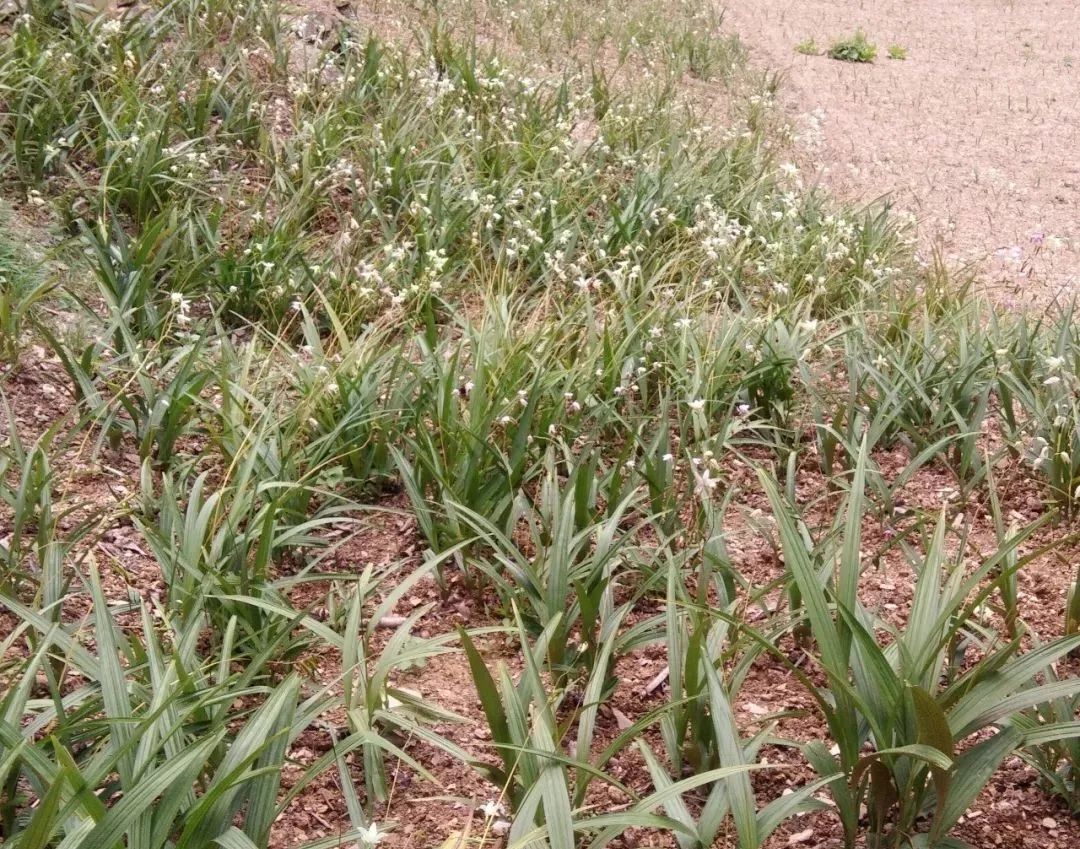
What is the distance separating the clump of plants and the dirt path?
0.10 meters

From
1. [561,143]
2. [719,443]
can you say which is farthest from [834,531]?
[561,143]

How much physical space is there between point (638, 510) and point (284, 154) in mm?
3226

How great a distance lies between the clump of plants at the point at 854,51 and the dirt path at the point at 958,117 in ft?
0.34

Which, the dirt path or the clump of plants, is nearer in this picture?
the dirt path

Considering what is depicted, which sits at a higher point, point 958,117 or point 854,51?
point 854,51

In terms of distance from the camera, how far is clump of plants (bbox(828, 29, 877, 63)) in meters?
10.2

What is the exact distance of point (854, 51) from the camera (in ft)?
33.4

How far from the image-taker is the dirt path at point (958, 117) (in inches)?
269

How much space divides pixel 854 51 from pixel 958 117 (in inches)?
63.2

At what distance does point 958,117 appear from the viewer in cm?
903

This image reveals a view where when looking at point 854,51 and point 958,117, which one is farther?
point 854,51

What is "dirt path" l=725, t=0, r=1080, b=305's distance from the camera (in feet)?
22.4

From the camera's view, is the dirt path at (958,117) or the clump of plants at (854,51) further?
the clump of plants at (854,51)

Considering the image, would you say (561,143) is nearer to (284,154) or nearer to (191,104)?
(284,154)
